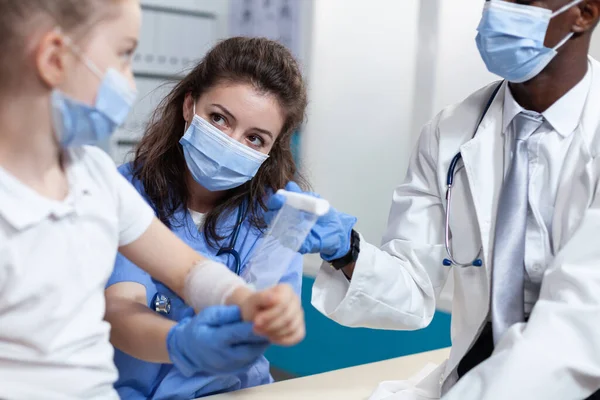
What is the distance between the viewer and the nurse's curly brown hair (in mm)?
1732

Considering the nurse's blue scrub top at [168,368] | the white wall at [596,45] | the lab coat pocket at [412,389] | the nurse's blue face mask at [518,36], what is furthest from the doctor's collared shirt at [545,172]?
the white wall at [596,45]

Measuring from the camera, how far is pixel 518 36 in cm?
150

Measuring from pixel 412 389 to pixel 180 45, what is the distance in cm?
309

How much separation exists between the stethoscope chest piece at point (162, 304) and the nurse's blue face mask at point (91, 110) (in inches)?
25.4

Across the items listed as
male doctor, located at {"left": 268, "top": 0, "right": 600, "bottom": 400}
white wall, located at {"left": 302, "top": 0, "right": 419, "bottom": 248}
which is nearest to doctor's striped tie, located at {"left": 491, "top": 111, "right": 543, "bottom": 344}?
male doctor, located at {"left": 268, "top": 0, "right": 600, "bottom": 400}

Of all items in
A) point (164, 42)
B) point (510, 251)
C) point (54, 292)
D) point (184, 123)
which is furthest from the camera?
point (164, 42)

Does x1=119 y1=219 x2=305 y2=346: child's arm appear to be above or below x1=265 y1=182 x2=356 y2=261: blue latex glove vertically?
above

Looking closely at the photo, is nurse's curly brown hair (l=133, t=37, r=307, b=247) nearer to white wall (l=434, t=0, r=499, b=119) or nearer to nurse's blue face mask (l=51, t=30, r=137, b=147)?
nurse's blue face mask (l=51, t=30, r=137, b=147)

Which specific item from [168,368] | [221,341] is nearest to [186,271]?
[221,341]

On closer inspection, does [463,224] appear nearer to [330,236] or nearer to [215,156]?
[330,236]

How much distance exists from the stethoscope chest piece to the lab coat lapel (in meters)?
0.70

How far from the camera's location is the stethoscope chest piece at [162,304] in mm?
1590

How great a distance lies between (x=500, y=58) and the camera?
5.03 feet

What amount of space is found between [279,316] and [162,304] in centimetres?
66
